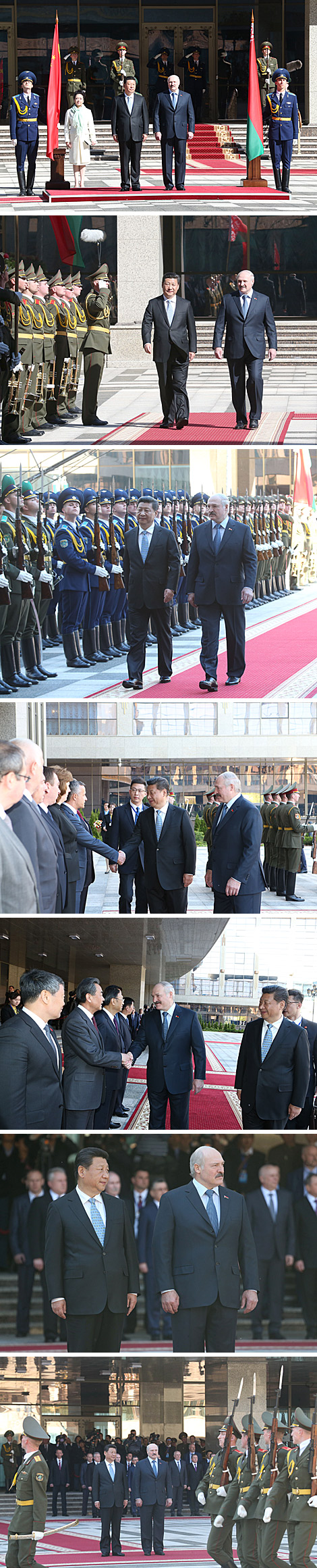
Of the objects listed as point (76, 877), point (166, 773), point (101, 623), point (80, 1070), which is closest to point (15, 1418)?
point (80, 1070)

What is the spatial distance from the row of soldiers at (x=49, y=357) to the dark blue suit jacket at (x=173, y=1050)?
12.6 feet

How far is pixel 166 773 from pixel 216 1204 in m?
2.59

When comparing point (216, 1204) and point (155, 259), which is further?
point (155, 259)

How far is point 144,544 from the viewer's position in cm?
866

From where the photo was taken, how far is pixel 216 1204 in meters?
7.32

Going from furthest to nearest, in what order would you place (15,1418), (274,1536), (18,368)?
(18,368), (15,1418), (274,1536)

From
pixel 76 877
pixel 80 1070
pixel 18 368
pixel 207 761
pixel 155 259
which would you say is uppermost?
pixel 155 259

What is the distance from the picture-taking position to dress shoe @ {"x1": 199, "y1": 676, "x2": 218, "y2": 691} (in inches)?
349

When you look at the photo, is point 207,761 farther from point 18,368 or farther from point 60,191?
point 60,191

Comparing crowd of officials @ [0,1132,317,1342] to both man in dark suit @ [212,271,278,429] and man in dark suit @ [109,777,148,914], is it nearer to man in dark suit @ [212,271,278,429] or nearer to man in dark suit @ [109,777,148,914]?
man in dark suit @ [109,777,148,914]

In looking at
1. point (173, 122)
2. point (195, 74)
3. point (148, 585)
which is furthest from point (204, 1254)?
point (195, 74)

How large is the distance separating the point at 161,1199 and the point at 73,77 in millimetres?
16053

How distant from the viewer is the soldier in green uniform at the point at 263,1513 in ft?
24.0

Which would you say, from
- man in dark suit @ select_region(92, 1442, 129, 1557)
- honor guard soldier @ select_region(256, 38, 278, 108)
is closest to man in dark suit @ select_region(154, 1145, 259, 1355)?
man in dark suit @ select_region(92, 1442, 129, 1557)
